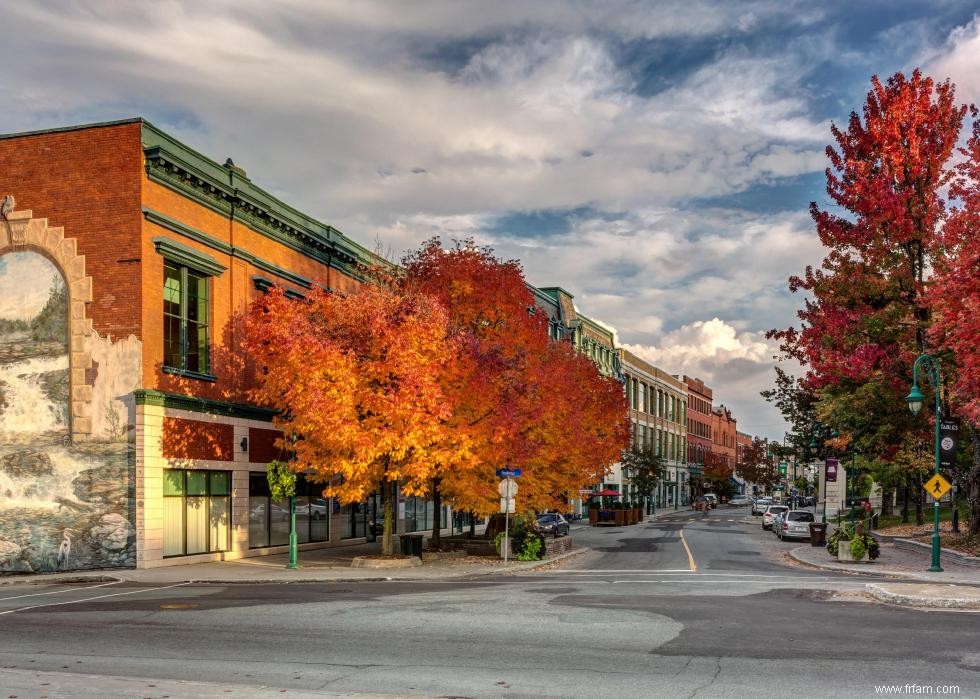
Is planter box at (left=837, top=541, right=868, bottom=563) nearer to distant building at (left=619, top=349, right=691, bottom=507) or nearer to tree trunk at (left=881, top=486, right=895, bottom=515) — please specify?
tree trunk at (left=881, top=486, right=895, bottom=515)

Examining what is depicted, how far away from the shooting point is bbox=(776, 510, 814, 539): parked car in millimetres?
48469

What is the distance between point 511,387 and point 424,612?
15.1m

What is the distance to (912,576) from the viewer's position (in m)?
26.6

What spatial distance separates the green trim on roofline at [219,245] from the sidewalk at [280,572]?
1063cm

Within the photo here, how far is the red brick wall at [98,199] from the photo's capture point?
29.4m

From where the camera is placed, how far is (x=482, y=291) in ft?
115

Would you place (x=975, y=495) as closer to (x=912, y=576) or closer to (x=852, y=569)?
(x=852, y=569)

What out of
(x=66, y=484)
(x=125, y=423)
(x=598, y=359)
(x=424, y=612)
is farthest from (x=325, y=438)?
(x=598, y=359)

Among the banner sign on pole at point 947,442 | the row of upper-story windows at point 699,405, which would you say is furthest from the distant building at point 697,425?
the banner sign on pole at point 947,442

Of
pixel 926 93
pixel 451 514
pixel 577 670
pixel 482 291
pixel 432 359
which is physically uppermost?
pixel 926 93

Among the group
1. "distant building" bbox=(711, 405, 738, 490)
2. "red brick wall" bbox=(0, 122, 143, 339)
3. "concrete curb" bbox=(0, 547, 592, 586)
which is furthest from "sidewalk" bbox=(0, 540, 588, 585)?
"distant building" bbox=(711, 405, 738, 490)

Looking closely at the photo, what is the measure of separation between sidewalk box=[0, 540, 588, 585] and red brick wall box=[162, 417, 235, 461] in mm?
3524

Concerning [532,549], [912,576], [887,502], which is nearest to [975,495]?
[912,576]

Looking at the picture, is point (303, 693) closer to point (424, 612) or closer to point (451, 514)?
point (424, 612)
